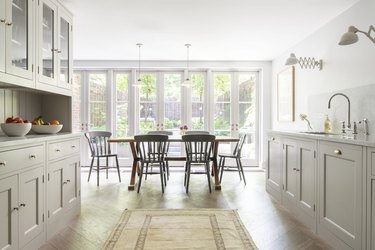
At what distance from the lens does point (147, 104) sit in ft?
19.5

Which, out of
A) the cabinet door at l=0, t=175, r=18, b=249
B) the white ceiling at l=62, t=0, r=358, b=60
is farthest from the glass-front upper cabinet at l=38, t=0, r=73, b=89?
the cabinet door at l=0, t=175, r=18, b=249

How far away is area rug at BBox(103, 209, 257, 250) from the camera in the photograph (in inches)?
86.6

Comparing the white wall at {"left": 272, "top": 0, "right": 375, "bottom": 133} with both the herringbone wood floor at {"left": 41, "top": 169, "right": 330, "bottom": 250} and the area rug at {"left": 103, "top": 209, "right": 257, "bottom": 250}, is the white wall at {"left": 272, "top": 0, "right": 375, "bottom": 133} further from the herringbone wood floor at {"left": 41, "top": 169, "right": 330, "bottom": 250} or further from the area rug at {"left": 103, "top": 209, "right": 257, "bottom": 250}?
the area rug at {"left": 103, "top": 209, "right": 257, "bottom": 250}

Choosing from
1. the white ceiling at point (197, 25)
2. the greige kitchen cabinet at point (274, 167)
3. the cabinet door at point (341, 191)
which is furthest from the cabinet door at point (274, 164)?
the white ceiling at point (197, 25)

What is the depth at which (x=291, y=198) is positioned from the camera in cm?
299

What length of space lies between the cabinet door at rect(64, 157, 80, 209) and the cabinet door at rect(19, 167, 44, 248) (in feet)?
1.47

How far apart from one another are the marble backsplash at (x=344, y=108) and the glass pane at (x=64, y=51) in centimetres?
322

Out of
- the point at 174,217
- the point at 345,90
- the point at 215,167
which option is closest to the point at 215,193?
the point at 215,167

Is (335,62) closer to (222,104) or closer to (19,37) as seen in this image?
(222,104)

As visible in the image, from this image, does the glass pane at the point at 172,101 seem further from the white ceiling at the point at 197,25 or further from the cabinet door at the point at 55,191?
the cabinet door at the point at 55,191

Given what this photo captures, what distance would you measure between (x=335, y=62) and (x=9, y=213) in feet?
12.2

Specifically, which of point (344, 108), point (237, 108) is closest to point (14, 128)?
point (344, 108)

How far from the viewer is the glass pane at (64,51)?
114 inches

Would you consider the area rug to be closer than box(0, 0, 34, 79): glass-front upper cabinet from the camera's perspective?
No
